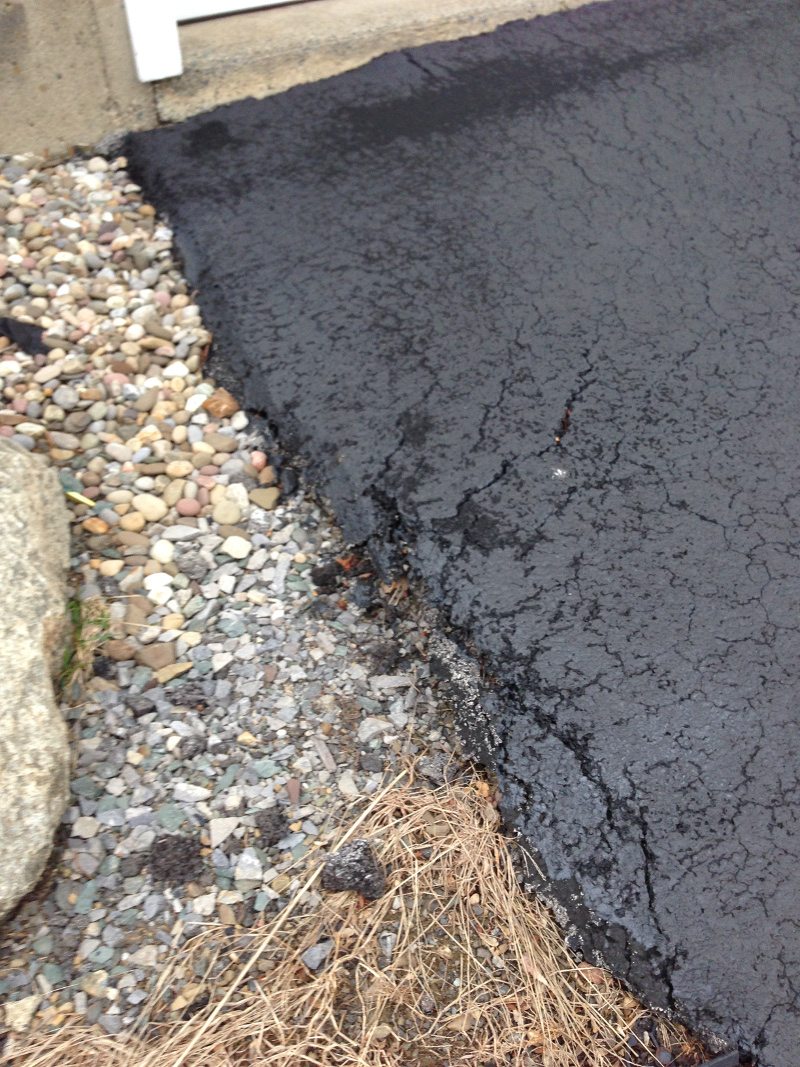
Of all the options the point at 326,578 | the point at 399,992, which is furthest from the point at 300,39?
the point at 399,992

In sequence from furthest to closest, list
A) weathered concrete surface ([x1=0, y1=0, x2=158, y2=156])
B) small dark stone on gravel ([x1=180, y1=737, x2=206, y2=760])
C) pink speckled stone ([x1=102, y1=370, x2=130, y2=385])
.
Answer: weathered concrete surface ([x1=0, y1=0, x2=158, y2=156])
pink speckled stone ([x1=102, y1=370, x2=130, y2=385])
small dark stone on gravel ([x1=180, y1=737, x2=206, y2=760])

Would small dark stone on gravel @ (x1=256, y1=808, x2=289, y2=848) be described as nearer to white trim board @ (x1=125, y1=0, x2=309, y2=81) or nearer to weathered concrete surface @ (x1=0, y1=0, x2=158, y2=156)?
weathered concrete surface @ (x1=0, y1=0, x2=158, y2=156)

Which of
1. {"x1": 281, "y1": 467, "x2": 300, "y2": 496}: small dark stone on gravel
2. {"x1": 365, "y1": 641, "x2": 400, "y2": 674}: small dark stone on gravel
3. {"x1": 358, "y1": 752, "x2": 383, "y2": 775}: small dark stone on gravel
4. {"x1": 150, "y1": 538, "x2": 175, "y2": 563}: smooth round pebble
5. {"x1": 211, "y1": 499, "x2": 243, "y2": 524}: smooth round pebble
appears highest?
{"x1": 281, "y1": 467, "x2": 300, "y2": 496}: small dark stone on gravel

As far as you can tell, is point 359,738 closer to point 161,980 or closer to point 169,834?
point 169,834

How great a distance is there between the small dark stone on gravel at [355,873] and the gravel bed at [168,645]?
66mm

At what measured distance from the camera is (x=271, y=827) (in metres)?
2.08

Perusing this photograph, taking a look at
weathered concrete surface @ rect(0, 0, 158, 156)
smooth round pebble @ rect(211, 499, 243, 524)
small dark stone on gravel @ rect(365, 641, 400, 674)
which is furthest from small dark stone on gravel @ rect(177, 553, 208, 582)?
weathered concrete surface @ rect(0, 0, 158, 156)

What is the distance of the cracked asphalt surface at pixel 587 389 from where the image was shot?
199 centimetres

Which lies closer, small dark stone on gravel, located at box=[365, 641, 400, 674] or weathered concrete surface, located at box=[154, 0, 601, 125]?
small dark stone on gravel, located at box=[365, 641, 400, 674]

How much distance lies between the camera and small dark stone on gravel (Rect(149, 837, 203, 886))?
6.61ft

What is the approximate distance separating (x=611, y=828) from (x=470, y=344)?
4.96 feet

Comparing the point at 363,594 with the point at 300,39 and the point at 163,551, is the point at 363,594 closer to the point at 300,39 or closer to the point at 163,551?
the point at 163,551

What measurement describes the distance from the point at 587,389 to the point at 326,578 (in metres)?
1.00

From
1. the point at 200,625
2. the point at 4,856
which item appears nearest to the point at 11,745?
the point at 4,856
